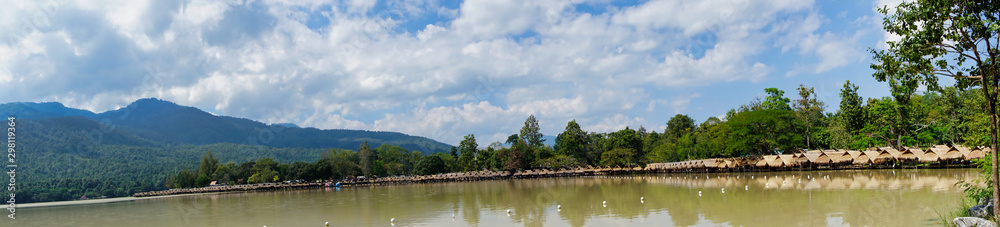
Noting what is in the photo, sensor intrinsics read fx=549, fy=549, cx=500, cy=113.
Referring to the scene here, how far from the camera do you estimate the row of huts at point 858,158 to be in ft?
100

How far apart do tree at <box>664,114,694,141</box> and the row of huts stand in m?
18.6

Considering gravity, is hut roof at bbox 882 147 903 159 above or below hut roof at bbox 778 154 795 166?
above

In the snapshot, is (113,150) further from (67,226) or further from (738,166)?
(738,166)

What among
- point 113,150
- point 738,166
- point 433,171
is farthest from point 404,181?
point 113,150

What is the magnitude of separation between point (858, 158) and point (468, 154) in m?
53.2

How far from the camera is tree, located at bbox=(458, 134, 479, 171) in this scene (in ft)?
260

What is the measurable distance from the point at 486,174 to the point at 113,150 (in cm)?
10511

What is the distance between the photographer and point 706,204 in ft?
58.9

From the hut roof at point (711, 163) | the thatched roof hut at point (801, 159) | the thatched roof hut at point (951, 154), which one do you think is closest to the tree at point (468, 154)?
the hut roof at point (711, 163)

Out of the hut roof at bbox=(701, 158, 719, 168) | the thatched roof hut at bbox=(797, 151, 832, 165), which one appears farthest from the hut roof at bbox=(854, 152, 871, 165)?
the hut roof at bbox=(701, 158, 719, 168)

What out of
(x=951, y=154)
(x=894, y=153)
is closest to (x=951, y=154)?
(x=951, y=154)

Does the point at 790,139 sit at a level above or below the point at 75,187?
above

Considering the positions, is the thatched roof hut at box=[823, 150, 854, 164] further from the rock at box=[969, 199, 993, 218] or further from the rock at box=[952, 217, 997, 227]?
the rock at box=[952, 217, 997, 227]

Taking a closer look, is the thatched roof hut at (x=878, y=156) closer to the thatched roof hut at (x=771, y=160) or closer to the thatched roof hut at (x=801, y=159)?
the thatched roof hut at (x=801, y=159)
